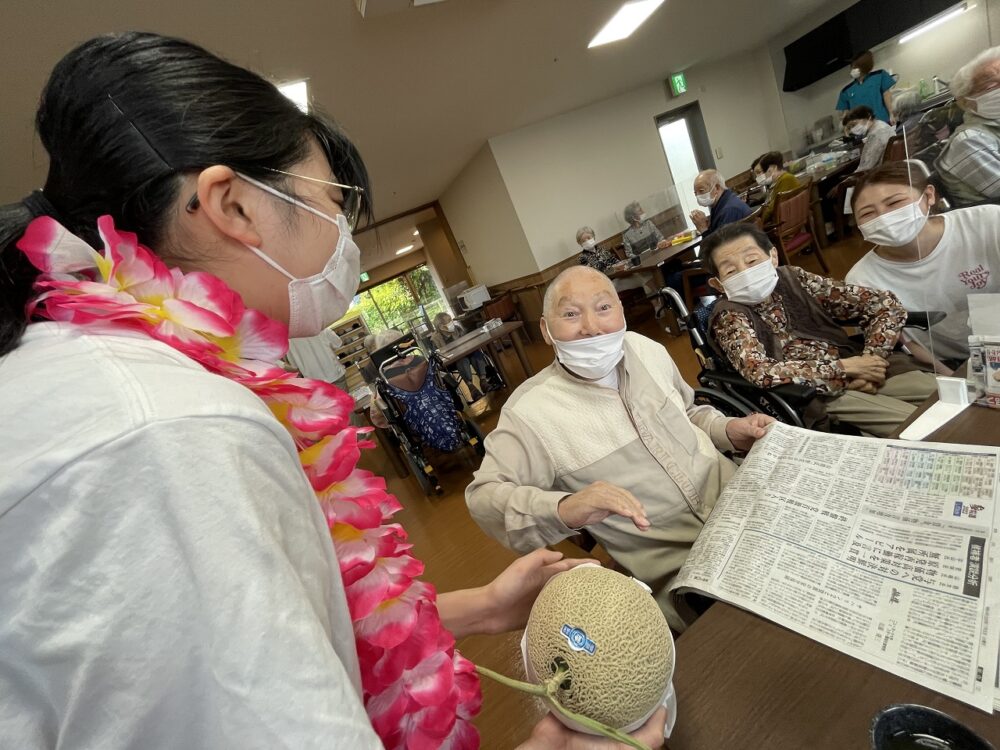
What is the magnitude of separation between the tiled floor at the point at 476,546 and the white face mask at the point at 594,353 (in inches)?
45.1

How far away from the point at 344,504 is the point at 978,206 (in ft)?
5.00

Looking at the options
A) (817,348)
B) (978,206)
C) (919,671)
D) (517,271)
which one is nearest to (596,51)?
(517,271)

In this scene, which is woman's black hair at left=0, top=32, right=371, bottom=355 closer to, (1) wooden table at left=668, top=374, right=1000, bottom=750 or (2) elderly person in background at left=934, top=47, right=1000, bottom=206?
(1) wooden table at left=668, top=374, right=1000, bottom=750

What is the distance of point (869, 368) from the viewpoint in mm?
1624

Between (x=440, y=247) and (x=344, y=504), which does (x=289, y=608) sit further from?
(x=440, y=247)

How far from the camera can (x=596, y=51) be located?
4.55m

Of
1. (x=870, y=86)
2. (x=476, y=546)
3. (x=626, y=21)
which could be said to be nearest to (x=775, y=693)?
(x=476, y=546)

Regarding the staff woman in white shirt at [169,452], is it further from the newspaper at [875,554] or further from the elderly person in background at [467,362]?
the elderly person in background at [467,362]

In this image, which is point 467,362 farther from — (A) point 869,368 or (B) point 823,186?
(B) point 823,186

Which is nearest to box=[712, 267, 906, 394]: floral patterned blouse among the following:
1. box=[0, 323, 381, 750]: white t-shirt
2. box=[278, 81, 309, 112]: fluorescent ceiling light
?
box=[0, 323, 381, 750]: white t-shirt

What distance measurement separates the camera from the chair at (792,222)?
3.99m

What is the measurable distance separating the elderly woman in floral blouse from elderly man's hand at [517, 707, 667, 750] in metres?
1.43

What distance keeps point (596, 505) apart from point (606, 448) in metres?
0.30

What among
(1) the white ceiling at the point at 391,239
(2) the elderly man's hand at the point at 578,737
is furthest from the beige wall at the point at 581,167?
(2) the elderly man's hand at the point at 578,737
